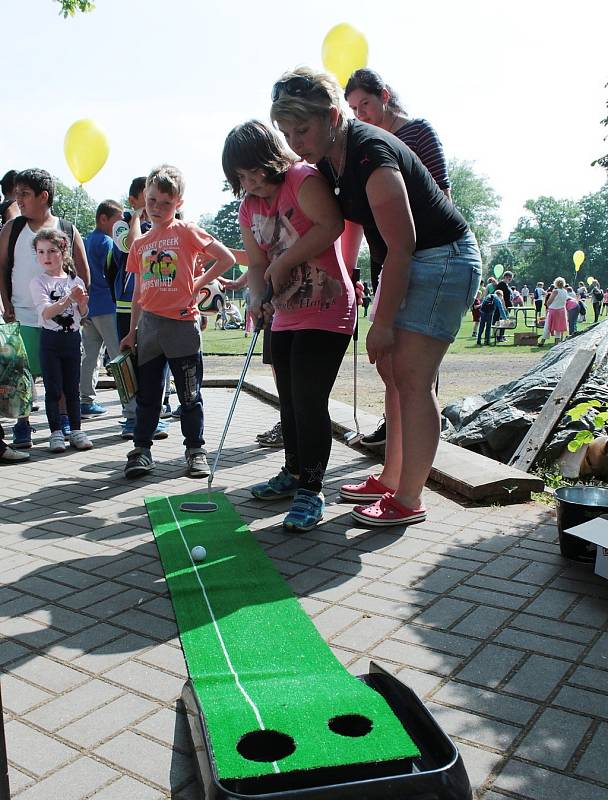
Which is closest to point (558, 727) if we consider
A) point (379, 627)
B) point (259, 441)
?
point (379, 627)

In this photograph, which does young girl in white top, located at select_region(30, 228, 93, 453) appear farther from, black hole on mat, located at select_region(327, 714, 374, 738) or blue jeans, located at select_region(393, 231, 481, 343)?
black hole on mat, located at select_region(327, 714, 374, 738)

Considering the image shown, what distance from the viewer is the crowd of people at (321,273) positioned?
3.14 meters

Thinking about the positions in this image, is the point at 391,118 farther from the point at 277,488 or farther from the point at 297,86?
the point at 277,488

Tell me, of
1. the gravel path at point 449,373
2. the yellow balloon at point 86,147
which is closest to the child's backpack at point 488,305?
the gravel path at point 449,373

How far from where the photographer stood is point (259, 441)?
5.51m

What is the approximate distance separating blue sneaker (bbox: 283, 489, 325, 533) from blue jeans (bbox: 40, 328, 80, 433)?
2600 mm

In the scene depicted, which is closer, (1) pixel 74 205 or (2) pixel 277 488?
(2) pixel 277 488

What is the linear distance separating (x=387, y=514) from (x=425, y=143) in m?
2.19

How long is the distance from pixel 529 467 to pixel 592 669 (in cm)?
251

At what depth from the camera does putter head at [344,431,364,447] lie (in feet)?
17.5

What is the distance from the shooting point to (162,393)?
4625 mm

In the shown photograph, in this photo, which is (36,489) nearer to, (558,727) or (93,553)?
(93,553)

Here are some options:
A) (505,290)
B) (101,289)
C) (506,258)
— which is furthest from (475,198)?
(101,289)

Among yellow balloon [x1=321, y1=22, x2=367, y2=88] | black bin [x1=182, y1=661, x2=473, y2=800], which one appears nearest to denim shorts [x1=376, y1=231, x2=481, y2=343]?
black bin [x1=182, y1=661, x2=473, y2=800]
